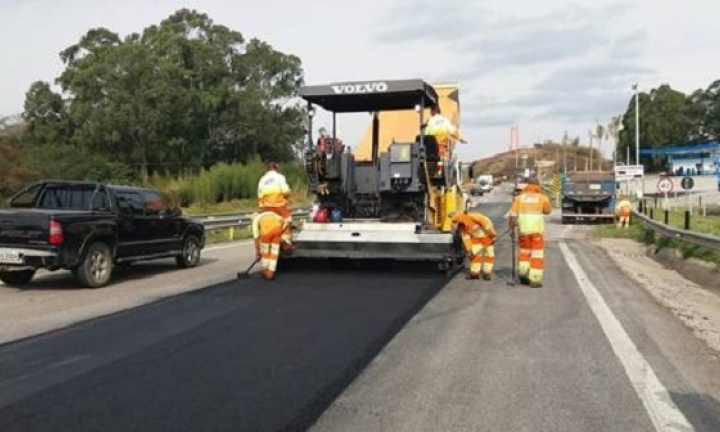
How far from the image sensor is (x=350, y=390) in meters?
6.34

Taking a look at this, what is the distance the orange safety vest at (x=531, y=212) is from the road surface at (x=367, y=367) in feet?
5.69

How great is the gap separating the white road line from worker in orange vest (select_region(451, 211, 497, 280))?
2.61 m

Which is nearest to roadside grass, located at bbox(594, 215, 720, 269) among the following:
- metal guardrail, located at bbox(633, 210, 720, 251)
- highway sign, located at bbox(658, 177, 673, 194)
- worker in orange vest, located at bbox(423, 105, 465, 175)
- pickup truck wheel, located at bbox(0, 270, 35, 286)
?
metal guardrail, located at bbox(633, 210, 720, 251)

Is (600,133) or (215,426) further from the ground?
(600,133)

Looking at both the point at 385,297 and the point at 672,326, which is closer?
the point at 672,326

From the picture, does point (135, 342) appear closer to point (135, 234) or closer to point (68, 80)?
point (135, 234)

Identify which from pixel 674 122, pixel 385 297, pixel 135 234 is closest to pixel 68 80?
pixel 135 234

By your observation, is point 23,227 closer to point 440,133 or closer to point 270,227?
point 270,227

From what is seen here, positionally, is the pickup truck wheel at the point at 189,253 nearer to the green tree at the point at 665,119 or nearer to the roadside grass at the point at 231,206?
the roadside grass at the point at 231,206

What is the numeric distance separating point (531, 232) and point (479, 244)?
1.14 meters

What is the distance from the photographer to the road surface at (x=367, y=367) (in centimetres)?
564

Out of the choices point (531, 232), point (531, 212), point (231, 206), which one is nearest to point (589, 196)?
point (231, 206)

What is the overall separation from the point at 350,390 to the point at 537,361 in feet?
6.38

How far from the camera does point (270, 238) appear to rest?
1371 cm
